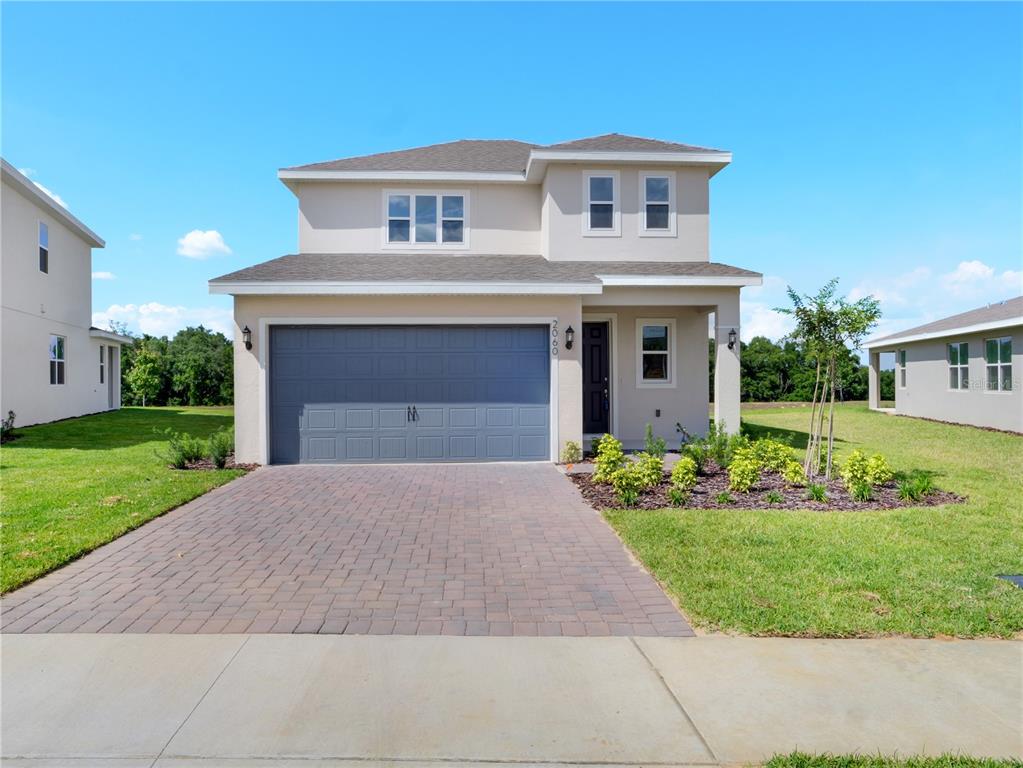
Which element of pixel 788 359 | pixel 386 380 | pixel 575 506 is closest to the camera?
pixel 575 506

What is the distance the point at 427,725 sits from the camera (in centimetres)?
308

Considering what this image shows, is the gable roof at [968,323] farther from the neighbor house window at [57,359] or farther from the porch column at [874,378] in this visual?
the neighbor house window at [57,359]

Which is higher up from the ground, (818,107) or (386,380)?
(818,107)

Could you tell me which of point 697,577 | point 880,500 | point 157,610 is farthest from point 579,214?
point 157,610

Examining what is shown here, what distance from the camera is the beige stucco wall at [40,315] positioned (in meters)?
16.4

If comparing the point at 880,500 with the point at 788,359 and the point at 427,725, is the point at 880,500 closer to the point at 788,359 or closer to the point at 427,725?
the point at 427,725

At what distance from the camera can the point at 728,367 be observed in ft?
41.8

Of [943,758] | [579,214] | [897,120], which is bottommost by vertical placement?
[943,758]

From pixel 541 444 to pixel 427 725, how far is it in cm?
901

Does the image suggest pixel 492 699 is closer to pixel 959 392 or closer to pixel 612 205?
pixel 612 205

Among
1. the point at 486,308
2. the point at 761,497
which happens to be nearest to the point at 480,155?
the point at 486,308

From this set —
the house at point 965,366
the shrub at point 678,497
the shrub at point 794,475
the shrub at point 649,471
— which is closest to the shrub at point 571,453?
the shrub at point 649,471

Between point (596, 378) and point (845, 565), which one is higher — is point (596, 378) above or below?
above

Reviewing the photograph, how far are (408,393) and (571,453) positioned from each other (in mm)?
3311
